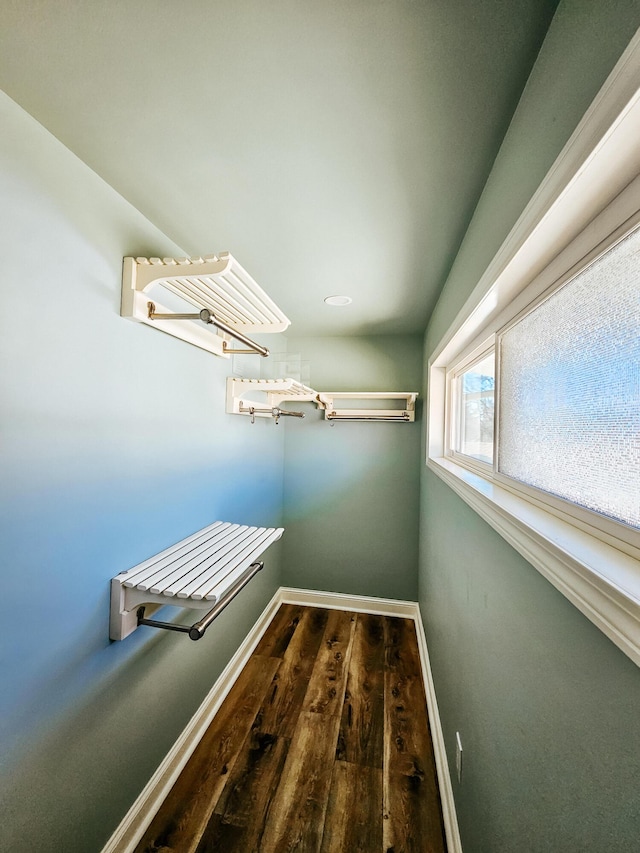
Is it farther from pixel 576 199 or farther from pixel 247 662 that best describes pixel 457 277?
pixel 247 662

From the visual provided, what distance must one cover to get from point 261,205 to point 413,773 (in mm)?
2416

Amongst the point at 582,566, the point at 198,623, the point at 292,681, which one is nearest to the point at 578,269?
the point at 582,566

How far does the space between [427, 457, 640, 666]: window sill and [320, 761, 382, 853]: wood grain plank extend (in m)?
1.36

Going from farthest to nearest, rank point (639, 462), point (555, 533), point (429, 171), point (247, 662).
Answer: point (247, 662) → point (429, 171) → point (555, 533) → point (639, 462)

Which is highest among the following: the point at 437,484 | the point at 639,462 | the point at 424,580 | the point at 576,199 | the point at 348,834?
the point at 576,199

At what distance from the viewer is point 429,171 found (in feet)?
3.25

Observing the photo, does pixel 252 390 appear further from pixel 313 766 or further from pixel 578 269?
pixel 313 766

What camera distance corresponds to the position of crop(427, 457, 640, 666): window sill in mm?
396

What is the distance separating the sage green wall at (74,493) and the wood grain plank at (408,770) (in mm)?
960

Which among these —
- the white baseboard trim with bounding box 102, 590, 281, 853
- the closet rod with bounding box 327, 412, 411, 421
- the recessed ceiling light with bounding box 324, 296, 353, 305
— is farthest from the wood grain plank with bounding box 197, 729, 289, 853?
the recessed ceiling light with bounding box 324, 296, 353, 305

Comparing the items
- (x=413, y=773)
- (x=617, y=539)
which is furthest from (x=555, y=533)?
(x=413, y=773)

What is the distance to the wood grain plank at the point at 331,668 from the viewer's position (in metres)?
1.82

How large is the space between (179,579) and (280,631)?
166 centimetres

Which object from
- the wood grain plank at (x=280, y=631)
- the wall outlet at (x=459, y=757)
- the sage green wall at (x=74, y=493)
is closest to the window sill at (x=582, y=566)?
the wall outlet at (x=459, y=757)
